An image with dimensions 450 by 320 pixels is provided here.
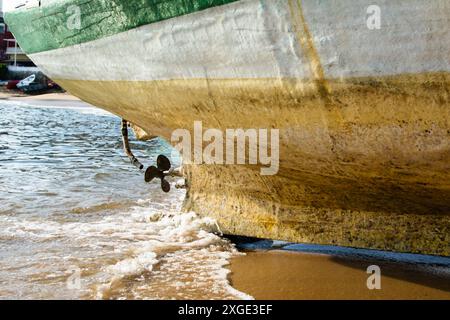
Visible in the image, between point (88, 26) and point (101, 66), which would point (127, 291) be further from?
point (88, 26)

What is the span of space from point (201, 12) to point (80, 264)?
5.79 ft

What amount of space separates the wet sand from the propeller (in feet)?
2.71

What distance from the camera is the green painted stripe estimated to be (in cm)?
269

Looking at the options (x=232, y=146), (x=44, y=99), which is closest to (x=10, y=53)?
(x=44, y=99)

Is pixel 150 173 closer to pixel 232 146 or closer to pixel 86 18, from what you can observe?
pixel 232 146

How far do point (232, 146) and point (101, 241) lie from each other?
4.58 ft

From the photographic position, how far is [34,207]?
488 centimetres

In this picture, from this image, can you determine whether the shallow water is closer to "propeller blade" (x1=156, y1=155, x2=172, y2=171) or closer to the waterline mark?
"propeller blade" (x1=156, y1=155, x2=172, y2=171)

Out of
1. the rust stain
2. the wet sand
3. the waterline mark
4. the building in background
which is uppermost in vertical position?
the building in background

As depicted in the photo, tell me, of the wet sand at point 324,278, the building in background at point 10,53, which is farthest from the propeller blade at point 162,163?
the building in background at point 10,53

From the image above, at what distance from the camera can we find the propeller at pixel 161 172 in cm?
390

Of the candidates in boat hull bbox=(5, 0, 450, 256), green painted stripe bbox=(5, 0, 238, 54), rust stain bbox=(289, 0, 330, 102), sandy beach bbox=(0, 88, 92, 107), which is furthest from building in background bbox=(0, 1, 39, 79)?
rust stain bbox=(289, 0, 330, 102)

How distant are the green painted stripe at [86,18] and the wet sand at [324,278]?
1.53m

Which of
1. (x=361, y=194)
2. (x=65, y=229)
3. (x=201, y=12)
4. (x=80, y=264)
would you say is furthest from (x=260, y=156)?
(x=65, y=229)
